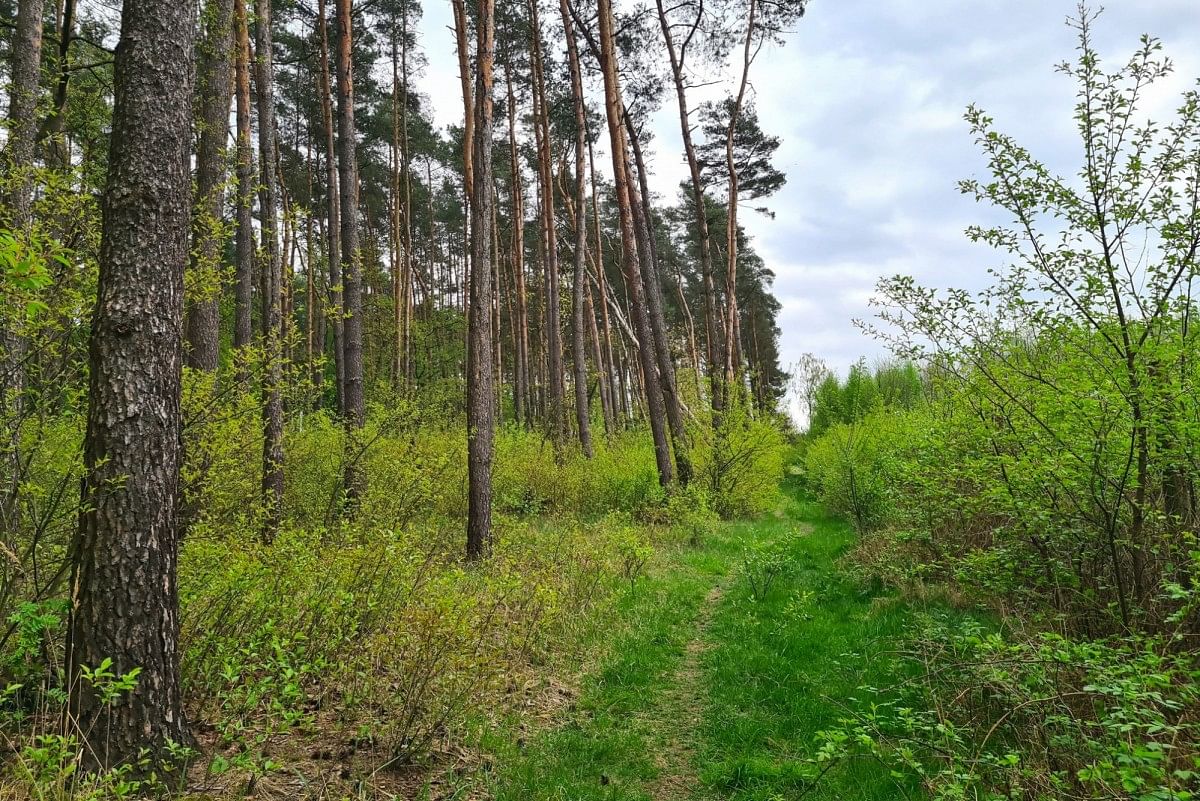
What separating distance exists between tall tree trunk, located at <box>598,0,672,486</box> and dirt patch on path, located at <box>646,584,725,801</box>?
231 inches

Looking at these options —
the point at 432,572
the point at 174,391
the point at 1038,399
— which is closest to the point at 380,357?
the point at 432,572

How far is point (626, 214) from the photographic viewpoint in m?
11.1

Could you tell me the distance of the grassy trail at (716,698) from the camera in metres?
3.11

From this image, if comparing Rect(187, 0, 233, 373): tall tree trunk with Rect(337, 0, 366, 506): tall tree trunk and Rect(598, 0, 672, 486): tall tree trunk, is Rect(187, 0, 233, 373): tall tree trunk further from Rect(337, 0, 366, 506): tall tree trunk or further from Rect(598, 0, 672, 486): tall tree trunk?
Rect(598, 0, 672, 486): tall tree trunk

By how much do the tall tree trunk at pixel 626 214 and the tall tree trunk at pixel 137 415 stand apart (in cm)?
861

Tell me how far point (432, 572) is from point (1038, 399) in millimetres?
4447

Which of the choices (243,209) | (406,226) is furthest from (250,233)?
(406,226)

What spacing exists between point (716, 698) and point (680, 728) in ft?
1.50

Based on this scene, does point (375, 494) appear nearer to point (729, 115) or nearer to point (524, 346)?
point (524, 346)

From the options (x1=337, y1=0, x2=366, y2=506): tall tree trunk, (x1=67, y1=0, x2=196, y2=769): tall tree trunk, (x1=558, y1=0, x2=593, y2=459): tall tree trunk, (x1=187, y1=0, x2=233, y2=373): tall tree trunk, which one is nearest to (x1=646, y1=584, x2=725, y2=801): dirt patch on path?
(x1=67, y1=0, x2=196, y2=769): tall tree trunk

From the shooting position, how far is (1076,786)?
236cm

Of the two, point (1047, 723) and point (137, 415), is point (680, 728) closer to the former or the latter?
point (1047, 723)

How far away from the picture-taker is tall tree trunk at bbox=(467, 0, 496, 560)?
731 cm

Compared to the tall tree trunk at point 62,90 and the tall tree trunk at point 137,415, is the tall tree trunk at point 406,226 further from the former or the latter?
the tall tree trunk at point 137,415
